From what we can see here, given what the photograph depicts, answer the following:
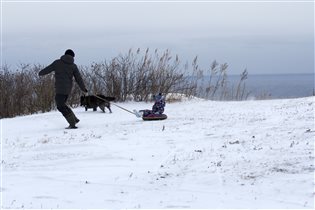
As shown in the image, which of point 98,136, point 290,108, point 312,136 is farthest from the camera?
point 290,108

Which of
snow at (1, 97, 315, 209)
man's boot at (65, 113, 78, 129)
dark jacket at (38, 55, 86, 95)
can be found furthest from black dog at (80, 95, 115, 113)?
snow at (1, 97, 315, 209)

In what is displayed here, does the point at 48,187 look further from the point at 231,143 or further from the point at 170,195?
the point at 231,143

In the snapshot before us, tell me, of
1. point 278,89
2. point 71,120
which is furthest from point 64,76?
point 278,89

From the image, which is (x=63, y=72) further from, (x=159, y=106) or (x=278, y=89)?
(x=278, y=89)

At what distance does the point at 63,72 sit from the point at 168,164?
509cm

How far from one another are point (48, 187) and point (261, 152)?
3012 mm

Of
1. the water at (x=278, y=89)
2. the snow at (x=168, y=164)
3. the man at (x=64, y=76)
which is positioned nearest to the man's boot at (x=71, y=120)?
the man at (x=64, y=76)

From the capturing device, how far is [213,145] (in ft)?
24.7

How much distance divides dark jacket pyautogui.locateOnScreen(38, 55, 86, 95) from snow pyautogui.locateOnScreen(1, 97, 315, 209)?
1.03m

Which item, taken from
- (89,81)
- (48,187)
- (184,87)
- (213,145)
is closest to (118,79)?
(89,81)

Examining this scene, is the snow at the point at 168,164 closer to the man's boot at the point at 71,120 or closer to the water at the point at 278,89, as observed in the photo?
the man's boot at the point at 71,120

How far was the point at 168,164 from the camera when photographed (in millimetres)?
6641

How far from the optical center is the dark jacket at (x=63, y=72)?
35.6 feet

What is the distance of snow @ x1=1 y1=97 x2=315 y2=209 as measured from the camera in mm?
5367
